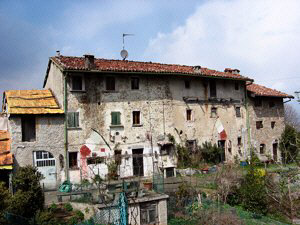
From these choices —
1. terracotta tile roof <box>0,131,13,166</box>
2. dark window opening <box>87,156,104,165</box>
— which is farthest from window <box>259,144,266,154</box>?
terracotta tile roof <box>0,131,13,166</box>

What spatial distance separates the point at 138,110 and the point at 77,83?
4.60 meters

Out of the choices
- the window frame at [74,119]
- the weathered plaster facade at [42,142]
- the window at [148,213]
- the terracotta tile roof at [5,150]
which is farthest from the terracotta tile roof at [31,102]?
the window at [148,213]

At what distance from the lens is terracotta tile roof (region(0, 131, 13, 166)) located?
1611 centimetres

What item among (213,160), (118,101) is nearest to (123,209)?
(118,101)

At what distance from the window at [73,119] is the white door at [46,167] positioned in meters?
2.22

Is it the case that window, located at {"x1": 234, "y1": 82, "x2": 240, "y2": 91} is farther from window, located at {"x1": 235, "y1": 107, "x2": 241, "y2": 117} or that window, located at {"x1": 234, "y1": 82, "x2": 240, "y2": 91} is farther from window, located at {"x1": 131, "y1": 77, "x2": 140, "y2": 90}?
window, located at {"x1": 131, "y1": 77, "x2": 140, "y2": 90}

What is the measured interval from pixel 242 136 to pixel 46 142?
16225 millimetres

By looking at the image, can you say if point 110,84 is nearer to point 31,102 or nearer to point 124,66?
point 124,66

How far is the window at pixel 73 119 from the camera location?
18.6 m

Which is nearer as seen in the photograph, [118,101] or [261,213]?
[261,213]

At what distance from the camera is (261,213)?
14.8m

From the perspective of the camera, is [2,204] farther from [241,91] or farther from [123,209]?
[241,91]

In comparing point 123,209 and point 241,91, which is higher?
point 241,91

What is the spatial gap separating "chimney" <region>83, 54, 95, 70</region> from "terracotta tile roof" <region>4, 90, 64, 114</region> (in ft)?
10.7
